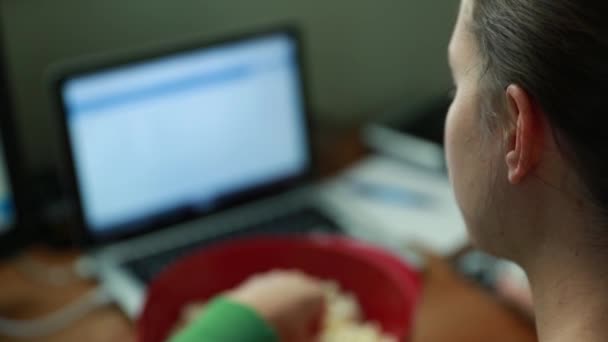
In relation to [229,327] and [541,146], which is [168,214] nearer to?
[229,327]

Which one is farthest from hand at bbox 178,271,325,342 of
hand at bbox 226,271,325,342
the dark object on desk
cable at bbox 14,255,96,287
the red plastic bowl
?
the dark object on desk

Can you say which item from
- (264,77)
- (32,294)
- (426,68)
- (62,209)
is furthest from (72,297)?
(426,68)

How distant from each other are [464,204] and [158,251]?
51 centimetres

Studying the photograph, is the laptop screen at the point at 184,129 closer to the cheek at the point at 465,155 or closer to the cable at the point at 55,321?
the cable at the point at 55,321

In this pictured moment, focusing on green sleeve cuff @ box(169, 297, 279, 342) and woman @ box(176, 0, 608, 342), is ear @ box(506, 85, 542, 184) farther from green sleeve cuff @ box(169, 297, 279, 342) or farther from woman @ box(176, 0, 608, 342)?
green sleeve cuff @ box(169, 297, 279, 342)

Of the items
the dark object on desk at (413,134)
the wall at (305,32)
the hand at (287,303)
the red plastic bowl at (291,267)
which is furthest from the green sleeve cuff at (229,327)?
the dark object on desk at (413,134)

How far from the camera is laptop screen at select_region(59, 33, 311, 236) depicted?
2.98 feet

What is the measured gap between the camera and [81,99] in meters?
0.89

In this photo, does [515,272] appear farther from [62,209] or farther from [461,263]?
[62,209]

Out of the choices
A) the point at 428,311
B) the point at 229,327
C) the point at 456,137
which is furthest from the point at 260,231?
the point at 456,137

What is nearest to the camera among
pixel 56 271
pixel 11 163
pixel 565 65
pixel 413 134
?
pixel 565 65

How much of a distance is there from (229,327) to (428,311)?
31 cm

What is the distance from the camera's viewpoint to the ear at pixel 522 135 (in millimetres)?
470

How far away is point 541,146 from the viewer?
48 centimetres
